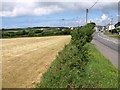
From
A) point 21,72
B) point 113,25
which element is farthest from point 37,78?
point 113,25

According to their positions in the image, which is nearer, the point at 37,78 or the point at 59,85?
the point at 59,85

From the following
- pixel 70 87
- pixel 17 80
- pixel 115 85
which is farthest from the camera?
pixel 17 80

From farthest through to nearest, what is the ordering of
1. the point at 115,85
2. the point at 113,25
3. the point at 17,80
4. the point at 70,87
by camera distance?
the point at 113,25, the point at 17,80, the point at 115,85, the point at 70,87

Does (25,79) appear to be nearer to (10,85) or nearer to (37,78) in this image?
(37,78)

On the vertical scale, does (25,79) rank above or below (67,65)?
below

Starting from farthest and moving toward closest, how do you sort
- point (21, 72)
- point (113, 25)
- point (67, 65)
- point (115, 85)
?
point (113, 25)
point (21, 72)
point (67, 65)
point (115, 85)

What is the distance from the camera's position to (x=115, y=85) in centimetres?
1189

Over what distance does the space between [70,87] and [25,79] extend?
587cm

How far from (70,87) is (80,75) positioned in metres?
1.73

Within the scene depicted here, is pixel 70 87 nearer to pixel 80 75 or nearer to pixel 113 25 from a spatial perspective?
pixel 80 75

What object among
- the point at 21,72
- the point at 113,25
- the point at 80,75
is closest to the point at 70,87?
the point at 80,75

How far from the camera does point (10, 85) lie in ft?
47.1

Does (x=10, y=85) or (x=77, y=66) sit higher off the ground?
(x=77, y=66)

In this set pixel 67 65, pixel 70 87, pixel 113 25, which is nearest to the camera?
pixel 70 87
